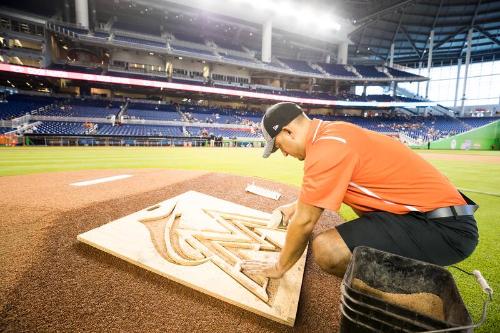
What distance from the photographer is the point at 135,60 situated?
37406 millimetres

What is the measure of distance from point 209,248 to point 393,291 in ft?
5.85

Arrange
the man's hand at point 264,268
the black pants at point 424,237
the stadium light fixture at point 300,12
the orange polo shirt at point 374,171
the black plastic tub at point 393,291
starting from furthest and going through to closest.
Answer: the stadium light fixture at point 300,12, the man's hand at point 264,268, the black pants at point 424,237, the orange polo shirt at point 374,171, the black plastic tub at point 393,291

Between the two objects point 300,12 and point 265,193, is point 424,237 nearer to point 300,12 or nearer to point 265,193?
point 265,193

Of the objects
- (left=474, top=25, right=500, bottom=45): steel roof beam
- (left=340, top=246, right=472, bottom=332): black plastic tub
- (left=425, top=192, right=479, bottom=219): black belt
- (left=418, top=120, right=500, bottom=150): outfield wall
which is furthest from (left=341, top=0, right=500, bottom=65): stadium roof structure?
(left=340, top=246, right=472, bottom=332): black plastic tub

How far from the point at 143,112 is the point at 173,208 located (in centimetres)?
3351

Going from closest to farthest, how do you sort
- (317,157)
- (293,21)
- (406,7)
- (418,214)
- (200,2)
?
(317,157)
(418,214)
(200,2)
(406,7)
(293,21)

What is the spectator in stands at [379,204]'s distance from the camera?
1.74 meters

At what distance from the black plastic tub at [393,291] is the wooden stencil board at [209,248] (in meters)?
0.65

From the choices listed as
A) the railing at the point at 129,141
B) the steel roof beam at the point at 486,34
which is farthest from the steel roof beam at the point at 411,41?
the railing at the point at 129,141

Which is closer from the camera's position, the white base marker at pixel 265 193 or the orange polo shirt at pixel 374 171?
the orange polo shirt at pixel 374 171

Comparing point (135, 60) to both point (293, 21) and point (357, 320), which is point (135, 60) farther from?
point (357, 320)

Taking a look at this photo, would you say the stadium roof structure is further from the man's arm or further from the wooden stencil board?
the man's arm

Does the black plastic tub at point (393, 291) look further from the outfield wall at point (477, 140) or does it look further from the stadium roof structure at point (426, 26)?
the stadium roof structure at point (426, 26)

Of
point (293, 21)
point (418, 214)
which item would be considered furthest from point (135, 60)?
point (418, 214)
